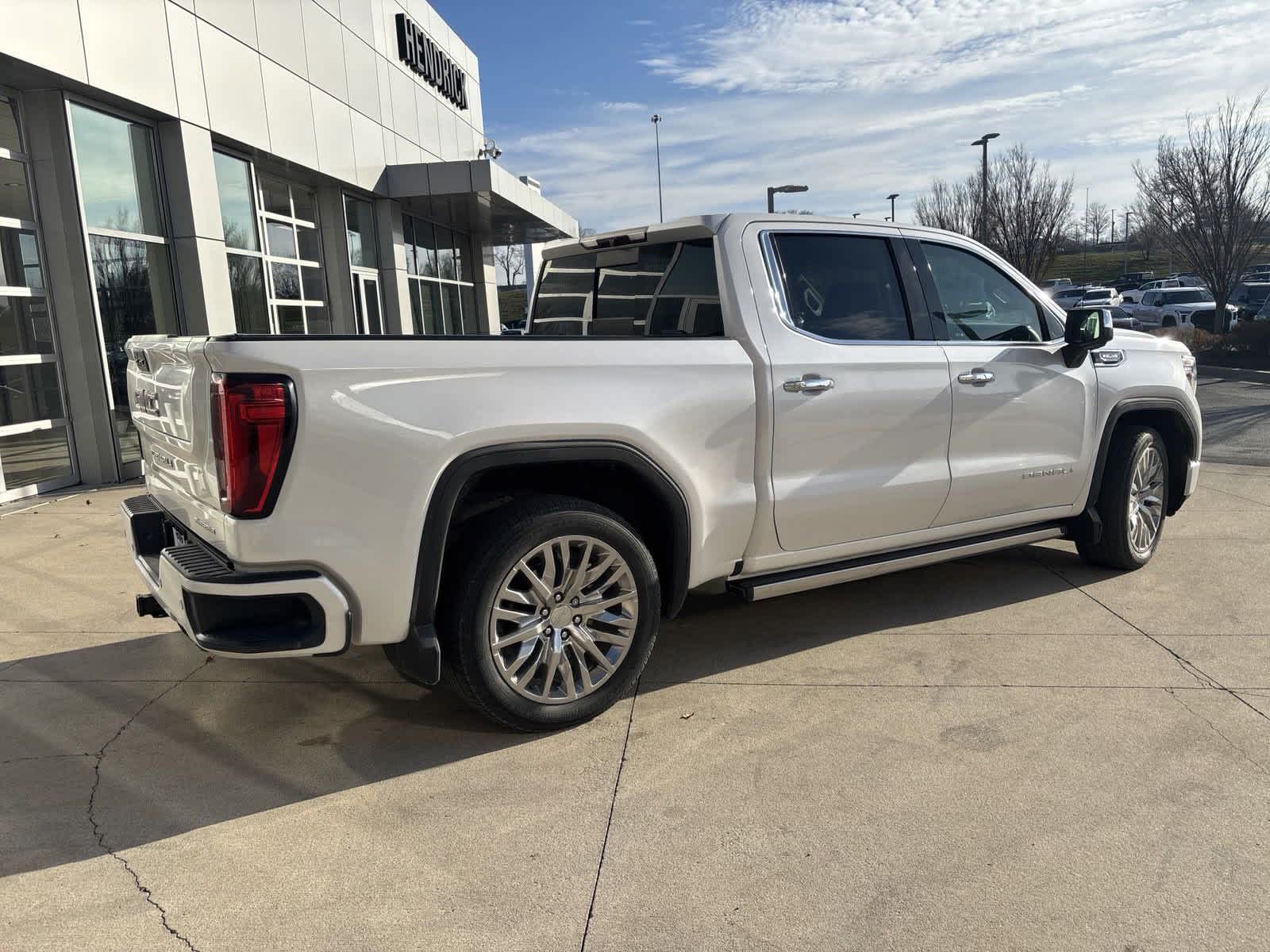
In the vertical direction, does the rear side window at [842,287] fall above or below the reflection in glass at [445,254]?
below

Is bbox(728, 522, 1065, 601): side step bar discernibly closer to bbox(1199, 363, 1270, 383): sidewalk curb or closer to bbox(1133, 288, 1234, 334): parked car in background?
bbox(1199, 363, 1270, 383): sidewalk curb

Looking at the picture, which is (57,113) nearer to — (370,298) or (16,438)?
(16,438)

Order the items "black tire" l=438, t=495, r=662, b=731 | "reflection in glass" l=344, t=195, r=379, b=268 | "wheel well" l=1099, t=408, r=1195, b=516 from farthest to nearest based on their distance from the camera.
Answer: "reflection in glass" l=344, t=195, r=379, b=268, "wheel well" l=1099, t=408, r=1195, b=516, "black tire" l=438, t=495, r=662, b=731

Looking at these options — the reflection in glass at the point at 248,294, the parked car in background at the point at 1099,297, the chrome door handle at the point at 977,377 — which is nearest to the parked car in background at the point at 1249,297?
the parked car in background at the point at 1099,297

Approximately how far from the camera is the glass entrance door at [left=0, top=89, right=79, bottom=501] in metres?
8.40

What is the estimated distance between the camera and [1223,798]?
2939 millimetres

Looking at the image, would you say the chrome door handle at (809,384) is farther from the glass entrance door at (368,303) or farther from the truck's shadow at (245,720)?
the glass entrance door at (368,303)

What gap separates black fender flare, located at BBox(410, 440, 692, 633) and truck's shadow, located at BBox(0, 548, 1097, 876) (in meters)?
0.66

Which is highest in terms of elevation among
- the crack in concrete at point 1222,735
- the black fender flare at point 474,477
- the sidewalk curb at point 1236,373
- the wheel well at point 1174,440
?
the black fender flare at point 474,477

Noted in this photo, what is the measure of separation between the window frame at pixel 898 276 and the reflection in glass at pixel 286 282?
1082 centimetres

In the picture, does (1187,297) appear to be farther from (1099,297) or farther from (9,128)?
(9,128)

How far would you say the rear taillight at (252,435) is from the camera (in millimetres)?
2771

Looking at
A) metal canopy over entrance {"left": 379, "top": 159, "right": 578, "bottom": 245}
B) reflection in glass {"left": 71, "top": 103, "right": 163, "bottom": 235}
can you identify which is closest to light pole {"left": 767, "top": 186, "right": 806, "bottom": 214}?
metal canopy over entrance {"left": 379, "top": 159, "right": 578, "bottom": 245}

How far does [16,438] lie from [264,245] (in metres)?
5.13
